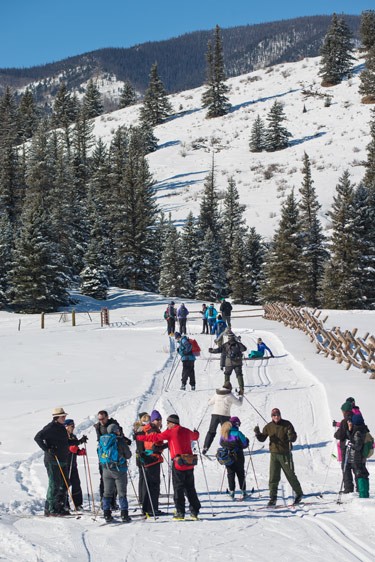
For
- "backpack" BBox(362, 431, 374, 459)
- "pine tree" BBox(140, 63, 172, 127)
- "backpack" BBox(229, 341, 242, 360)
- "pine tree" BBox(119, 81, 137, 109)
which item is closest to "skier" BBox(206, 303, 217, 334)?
"backpack" BBox(229, 341, 242, 360)

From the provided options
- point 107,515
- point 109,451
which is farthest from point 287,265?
point 107,515

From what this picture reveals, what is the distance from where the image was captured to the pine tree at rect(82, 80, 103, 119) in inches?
4067

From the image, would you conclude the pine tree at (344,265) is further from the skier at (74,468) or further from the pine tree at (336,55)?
the pine tree at (336,55)

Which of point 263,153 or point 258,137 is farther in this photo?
point 263,153

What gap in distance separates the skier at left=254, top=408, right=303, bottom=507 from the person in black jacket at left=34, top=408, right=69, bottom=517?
3097 mm

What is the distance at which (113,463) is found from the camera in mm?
8805

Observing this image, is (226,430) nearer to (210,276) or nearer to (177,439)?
(177,439)

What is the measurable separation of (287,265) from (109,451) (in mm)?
42146

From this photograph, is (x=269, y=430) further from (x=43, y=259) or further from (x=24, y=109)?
(x=24, y=109)

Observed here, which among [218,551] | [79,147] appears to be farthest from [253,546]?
[79,147]

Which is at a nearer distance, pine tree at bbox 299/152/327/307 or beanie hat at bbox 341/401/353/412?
beanie hat at bbox 341/401/353/412

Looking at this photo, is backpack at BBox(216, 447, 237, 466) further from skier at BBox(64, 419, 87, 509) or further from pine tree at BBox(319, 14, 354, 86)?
pine tree at BBox(319, 14, 354, 86)

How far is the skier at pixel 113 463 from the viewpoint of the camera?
8.79 metres

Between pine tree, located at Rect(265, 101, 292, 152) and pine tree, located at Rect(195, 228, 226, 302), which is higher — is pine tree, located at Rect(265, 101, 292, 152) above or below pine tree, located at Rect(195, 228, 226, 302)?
above
